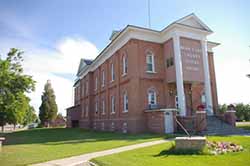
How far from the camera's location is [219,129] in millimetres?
18188

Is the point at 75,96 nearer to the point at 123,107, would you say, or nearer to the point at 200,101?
the point at 123,107

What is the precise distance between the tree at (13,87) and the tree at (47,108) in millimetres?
37993

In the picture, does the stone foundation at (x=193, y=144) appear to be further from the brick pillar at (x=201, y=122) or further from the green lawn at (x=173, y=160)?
the brick pillar at (x=201, y=122)

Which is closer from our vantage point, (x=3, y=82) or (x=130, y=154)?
(x=130, y=154)

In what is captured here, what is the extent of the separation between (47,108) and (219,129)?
53.0 meters

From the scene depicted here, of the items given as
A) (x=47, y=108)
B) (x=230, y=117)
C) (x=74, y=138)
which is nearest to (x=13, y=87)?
(x=74, y=138)

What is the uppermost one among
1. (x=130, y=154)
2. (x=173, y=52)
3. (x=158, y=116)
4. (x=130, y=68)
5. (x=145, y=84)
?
(x=173, y=52)

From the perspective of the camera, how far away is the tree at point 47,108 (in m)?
62.5

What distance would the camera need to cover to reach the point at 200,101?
24.5 m

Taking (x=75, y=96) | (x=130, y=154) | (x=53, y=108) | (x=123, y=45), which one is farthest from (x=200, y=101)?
(x=53, y=108)

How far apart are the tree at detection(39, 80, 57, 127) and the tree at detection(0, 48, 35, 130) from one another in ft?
125

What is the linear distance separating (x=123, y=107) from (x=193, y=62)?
8.41 m

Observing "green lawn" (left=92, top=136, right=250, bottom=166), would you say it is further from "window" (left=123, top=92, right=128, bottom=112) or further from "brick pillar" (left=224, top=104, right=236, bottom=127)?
"window" (left=123, top=92, right=128, bottom=112)

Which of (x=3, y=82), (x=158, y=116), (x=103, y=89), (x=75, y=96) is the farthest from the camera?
(x=75, y=96)
